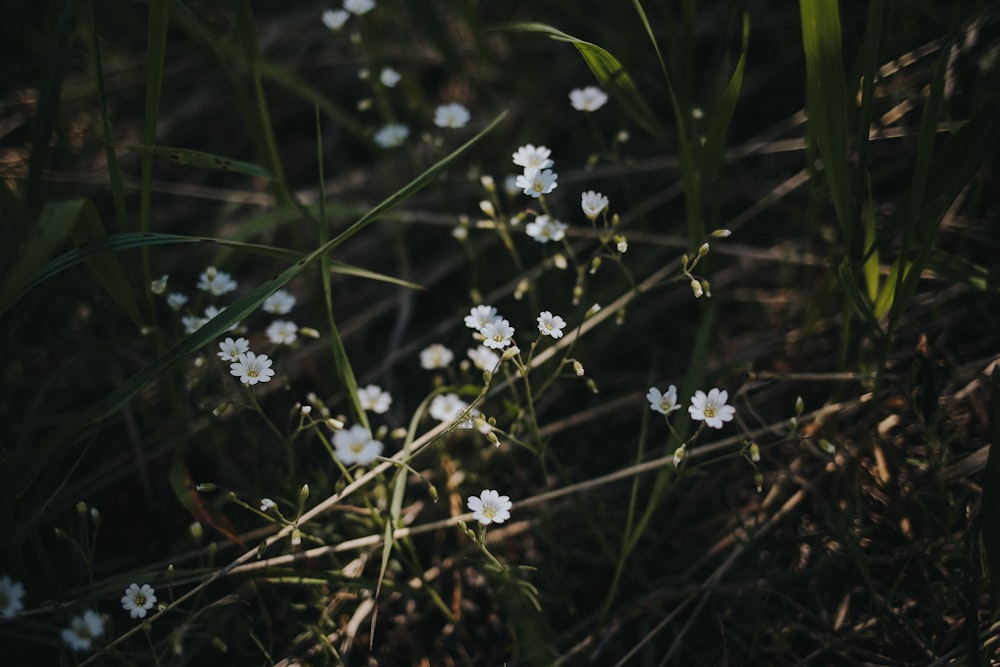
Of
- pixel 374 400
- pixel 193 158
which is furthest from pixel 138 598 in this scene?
pixel 193 158

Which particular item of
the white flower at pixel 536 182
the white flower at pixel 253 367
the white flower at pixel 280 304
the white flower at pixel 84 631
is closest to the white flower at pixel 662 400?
the white flower at pixel 536 182

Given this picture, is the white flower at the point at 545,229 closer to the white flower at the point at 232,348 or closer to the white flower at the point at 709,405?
the white flower at the point at 709,405

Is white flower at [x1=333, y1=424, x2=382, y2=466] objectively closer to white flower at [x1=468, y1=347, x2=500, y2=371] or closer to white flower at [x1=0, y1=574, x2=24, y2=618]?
white flower at [x1=468, y1=347, x2=500, y2=371]

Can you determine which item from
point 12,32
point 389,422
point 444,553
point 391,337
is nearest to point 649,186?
point 391,337

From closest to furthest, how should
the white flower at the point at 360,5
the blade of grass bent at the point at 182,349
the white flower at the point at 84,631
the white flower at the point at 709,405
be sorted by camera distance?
the white flower at the point at 84,631
the blade of grass bent at the point at 182,349
the white flower at the point at 709,405
the white flower at the point at 360,5

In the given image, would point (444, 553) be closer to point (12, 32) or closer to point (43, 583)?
point (43, 583)

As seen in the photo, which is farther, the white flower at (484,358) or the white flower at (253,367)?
the white flower at (484,358)
